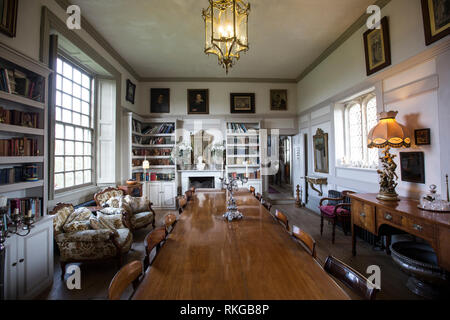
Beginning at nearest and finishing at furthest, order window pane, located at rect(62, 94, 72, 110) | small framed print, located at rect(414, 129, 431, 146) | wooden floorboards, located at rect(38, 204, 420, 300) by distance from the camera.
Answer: wooden floorboards, located at rect(38, 204, 420, 300)
small framed print, located at rect(414, 129, 431, 146)
window pane, located at rect(62, 94, 72, 110)

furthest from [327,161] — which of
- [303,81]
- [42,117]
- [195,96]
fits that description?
[42,117]

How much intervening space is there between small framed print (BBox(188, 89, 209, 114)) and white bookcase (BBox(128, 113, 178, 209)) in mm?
718

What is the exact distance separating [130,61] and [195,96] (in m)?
1.86

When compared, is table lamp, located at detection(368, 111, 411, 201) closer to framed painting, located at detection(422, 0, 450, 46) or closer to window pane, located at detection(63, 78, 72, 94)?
framed painting, located at detection(422, 0, 450, 46)

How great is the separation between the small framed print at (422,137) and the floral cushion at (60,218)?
472cm

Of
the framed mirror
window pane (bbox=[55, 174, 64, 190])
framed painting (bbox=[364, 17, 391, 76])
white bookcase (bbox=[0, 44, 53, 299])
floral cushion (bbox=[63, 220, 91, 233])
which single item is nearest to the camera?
white bookcase (bbox=[0, 44, 53, 299])

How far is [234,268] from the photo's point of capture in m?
1.12

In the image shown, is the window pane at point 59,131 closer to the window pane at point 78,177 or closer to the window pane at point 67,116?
the window pane at point 67,116

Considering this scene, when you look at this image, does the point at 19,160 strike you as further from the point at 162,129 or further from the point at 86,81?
the point at 162,129

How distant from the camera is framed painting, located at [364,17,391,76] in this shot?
2756 mm

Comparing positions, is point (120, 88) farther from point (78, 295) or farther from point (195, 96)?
point (78, 295)

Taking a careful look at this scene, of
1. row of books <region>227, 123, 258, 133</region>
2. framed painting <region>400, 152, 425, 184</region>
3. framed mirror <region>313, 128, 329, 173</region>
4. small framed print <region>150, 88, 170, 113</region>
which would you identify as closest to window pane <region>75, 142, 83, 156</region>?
small framed print <region>150, 88, 170, 113</region>

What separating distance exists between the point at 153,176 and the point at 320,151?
4.61 meters

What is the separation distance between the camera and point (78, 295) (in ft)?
6.52
